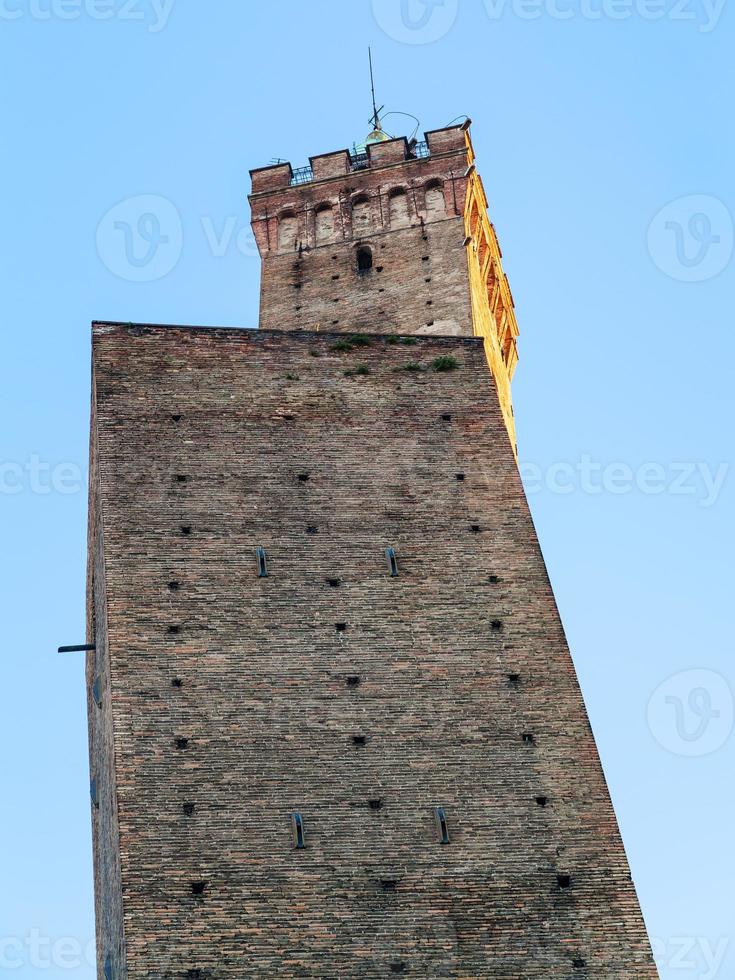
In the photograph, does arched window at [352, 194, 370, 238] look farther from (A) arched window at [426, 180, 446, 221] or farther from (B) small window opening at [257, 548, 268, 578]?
(B) small window opening at [257, 548, 268, 578]

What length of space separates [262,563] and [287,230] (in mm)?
10588

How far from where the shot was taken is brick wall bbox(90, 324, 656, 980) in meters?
22.5

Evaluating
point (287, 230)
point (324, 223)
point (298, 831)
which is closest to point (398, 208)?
point (324, 223)

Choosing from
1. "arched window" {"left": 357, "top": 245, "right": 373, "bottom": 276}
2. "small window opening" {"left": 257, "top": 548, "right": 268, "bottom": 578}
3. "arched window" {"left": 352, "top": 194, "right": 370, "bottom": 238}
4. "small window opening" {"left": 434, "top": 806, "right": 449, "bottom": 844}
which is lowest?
"small window opening" {"left": 434, "top": 806, "right": 449, "bottom": 844}

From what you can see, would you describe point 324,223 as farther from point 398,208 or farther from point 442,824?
point 442,824

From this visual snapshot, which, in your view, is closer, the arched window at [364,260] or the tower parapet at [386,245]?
the tower parapet at [386,245]

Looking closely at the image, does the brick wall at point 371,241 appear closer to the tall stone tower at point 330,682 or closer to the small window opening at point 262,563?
the tall stone tower at point 330,682

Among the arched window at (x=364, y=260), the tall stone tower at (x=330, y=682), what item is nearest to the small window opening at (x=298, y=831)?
the tall stone tower at (x=330, y=682)

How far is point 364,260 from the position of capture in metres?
34.0

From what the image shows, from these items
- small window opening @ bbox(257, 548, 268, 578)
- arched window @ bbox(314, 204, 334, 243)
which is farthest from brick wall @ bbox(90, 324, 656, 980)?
arched window @ bbox(314, 204, 334, 243)

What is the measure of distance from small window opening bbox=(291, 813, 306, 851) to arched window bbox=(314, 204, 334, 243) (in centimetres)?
1410

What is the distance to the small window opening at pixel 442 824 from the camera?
23422mm

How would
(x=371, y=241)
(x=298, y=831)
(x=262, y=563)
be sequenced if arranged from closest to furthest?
1. (x=298, y=831)
2. (x=262, y=563)
3. (x=371, y=241)

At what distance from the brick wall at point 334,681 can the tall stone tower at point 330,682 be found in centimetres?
3
